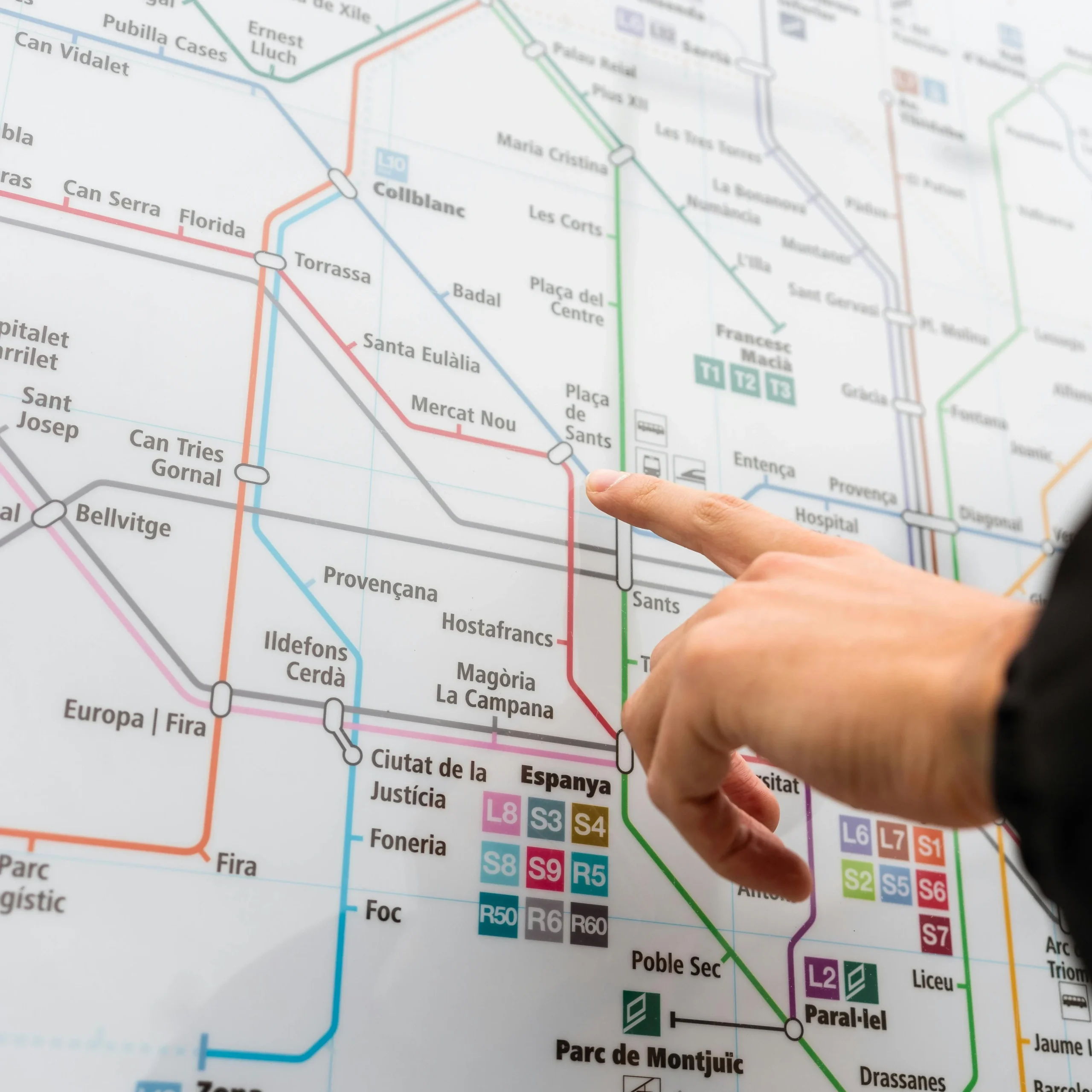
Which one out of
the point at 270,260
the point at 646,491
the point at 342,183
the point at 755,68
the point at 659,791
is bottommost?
the point at 659,791

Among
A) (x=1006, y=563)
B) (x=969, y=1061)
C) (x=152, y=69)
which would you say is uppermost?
(x=152, y=69)

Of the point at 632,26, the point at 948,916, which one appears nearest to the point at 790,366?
the point at 632,26

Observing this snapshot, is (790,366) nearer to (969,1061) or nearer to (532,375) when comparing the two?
(532,375)

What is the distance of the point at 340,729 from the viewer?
2.94 ft

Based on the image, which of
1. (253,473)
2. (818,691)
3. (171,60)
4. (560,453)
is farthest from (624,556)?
(171,60)

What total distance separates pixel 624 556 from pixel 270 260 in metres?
0.40

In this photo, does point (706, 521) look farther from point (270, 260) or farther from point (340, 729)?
point (270, 260)

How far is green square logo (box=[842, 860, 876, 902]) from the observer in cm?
103

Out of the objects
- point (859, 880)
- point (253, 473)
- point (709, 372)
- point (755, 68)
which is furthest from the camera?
point (755, 68)

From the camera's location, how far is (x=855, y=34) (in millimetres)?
1440

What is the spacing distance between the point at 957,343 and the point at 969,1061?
0.75 meters

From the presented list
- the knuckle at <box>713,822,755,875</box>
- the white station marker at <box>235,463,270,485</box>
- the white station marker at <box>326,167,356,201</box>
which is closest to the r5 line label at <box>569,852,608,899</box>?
the knuckle at <box>713,822,755,875</box>

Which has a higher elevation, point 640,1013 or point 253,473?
point 253,473

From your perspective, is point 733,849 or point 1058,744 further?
point 733,849
